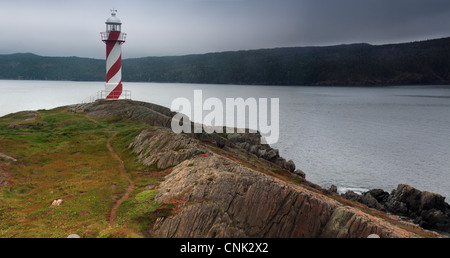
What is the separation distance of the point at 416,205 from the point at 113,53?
48520 millimetres

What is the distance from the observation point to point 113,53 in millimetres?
55156

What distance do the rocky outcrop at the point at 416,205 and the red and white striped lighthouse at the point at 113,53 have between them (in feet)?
131

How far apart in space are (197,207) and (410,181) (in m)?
41.2

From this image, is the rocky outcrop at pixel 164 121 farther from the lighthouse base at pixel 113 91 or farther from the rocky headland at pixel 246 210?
the rocky headland at pixel 246 210

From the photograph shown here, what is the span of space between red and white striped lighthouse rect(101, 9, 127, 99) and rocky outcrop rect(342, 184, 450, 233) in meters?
40.0

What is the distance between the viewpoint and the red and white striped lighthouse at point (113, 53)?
2131 inches

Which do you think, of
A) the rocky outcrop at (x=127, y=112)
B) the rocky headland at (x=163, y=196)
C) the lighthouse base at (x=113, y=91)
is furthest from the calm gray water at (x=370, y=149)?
the lighthouse base at (x=113, y=91)

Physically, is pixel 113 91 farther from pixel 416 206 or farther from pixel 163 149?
pixel 416 206

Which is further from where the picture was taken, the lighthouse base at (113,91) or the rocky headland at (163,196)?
the lighthouse base at (113,91)

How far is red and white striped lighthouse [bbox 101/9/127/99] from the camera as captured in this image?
178 feet

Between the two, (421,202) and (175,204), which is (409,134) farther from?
(175,204)

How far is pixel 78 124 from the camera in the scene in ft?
137

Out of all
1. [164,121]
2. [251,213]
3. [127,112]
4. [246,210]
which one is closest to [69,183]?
[246,210]
